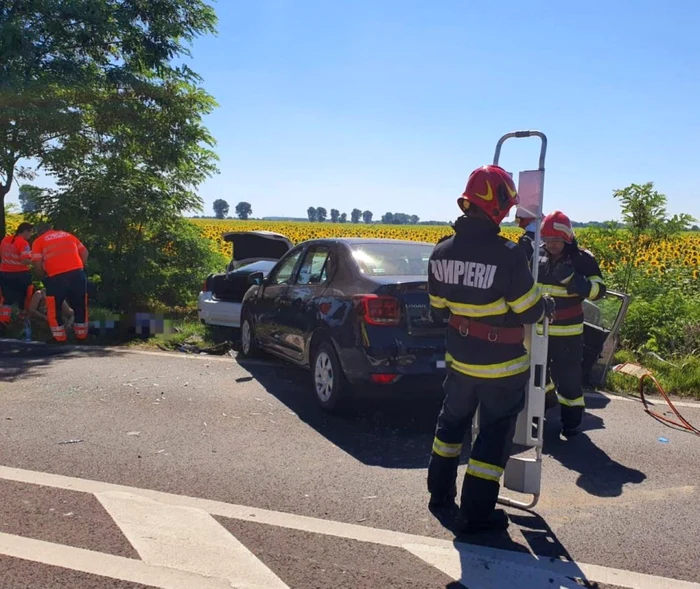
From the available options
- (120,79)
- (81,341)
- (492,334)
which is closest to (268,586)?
(492,334)

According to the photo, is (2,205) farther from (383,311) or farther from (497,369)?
(497,369)

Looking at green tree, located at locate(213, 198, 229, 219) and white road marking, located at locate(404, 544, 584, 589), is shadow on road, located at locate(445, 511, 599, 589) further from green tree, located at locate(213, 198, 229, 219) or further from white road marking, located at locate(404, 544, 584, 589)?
green tree, located at locate(213, 198, 229, 219)

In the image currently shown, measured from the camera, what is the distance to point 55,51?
39.5ft

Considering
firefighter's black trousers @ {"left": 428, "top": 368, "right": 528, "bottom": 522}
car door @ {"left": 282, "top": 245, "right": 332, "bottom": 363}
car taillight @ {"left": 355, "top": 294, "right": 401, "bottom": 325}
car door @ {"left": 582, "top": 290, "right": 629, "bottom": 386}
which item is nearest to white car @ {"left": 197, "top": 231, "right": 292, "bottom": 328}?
car door @ {"left": 282, "top": 245, "right": 332, "bottom": 363}

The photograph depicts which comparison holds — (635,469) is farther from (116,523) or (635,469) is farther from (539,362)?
(116,523)

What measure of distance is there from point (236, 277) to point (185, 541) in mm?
6707

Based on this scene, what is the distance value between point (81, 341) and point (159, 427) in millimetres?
4961

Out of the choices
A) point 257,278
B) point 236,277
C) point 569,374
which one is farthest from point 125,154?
point 569,374

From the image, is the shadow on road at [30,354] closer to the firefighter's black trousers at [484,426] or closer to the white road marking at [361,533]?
the white road marking at [361,533]

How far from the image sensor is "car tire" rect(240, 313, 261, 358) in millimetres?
8492

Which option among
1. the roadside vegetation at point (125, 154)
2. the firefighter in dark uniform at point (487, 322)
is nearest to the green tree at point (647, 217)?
the roadside vegetation at point (125, 154)

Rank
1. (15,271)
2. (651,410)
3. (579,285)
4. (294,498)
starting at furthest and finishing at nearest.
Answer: (15,271), (651,410), (579,285), (294,498)

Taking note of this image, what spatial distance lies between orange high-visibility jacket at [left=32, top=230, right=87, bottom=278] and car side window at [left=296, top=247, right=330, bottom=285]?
4154mm

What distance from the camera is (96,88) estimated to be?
12.1 meters
